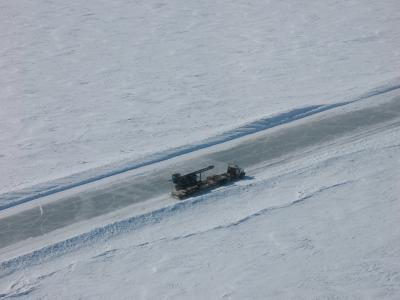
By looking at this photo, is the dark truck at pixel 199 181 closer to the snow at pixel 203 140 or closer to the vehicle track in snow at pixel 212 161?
the snow at pixel 203 140

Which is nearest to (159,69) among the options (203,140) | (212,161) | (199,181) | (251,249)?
(203,140)

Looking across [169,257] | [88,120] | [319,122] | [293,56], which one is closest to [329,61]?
[293,56]

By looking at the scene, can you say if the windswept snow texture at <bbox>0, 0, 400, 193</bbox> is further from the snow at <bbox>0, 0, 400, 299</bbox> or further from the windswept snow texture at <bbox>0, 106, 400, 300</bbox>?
the windswept snow texture at <bbox>0, 106, 400, 300</bbox>

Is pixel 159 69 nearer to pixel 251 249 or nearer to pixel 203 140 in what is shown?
pixel 203 140

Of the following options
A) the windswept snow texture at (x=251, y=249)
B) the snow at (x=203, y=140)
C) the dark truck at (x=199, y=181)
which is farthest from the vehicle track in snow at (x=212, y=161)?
the windswept snow texture at (x=251, y=249)

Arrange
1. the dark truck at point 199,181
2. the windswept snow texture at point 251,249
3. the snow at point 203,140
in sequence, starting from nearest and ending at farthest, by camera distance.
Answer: the windswept snow texture at point 251,249 → the snow at point 203,140 → the dark truck at point 199,181

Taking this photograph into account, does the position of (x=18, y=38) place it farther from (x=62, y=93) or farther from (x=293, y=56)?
(x=293, y=56)
